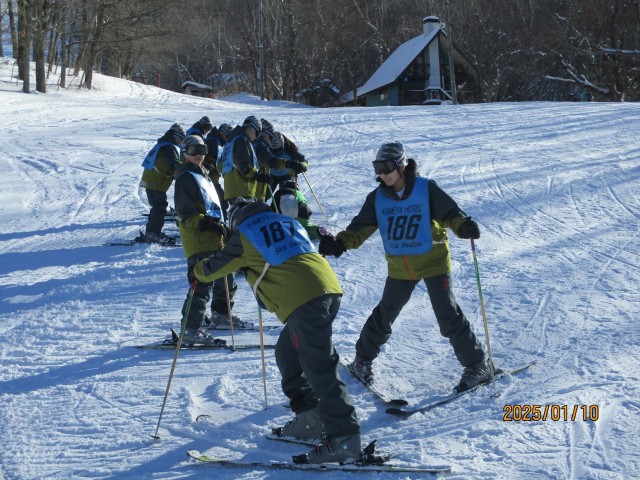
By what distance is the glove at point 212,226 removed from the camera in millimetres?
5699

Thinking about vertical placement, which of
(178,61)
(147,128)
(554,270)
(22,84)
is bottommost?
(554,270)

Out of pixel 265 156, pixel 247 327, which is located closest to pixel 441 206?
pixel 247 327

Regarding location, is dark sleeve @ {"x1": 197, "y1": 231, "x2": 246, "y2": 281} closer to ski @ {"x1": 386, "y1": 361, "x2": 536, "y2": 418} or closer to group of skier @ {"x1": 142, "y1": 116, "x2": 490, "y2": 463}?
group of skier @ {"x1": 142, "y1": 116, "x2": 490, "y2": 463}

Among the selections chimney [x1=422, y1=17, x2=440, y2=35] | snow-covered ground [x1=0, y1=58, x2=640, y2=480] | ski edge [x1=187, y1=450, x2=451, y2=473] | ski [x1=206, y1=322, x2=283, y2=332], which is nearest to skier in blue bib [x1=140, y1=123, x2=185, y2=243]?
snow-covered ground [x1=0, y1=58, x2=640, y2=480]

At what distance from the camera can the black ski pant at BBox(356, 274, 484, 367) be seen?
15.8 feet

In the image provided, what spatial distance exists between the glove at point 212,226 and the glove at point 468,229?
2067mm

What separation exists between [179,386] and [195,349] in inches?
33.7

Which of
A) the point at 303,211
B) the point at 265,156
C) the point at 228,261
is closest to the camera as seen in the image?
the point at 228,261

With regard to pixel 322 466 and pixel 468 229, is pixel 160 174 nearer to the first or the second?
pixel 468 229

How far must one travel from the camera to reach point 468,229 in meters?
4.55

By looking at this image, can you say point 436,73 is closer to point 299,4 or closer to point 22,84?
point 299,4

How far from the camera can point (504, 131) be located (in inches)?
699

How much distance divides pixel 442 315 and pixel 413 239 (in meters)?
0.57

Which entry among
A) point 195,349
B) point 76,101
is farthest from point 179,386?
point 76,101
